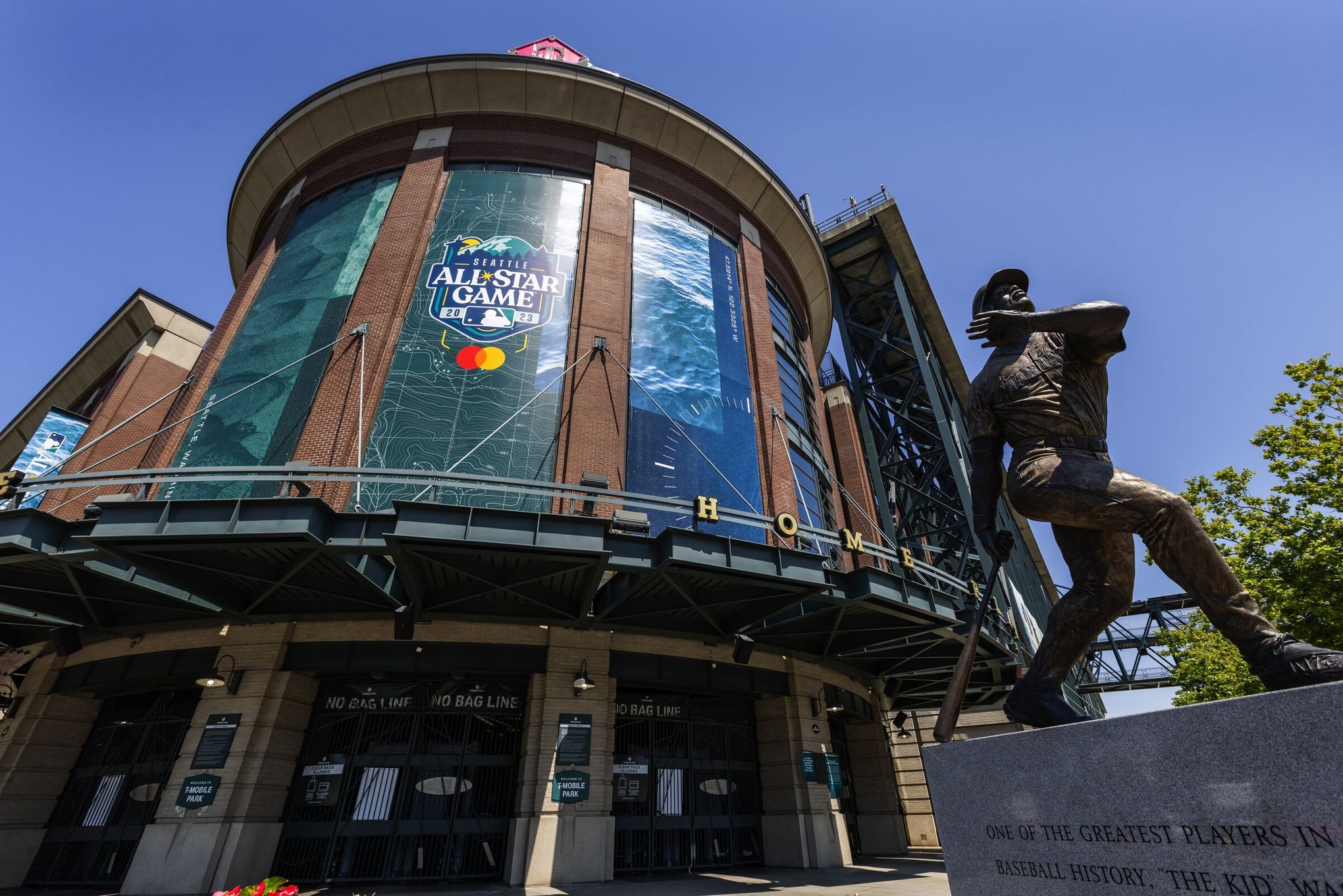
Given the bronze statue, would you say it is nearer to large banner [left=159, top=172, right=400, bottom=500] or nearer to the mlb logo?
the mlb logo

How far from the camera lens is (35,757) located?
49.4 feet

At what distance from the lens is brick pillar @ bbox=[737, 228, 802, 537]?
20.0 meters

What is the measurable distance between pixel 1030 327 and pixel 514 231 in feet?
61.2

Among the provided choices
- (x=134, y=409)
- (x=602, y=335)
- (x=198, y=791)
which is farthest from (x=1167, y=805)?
(x=134, y=409)

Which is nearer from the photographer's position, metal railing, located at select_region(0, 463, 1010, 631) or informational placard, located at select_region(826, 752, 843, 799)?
metal railing, located at select_region(0, 463, 1010, 631)

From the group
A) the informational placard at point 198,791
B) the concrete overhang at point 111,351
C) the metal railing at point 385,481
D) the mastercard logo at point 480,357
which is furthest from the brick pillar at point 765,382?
the concrete overhang at point 111,351

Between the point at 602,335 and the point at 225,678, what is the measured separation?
1261cm

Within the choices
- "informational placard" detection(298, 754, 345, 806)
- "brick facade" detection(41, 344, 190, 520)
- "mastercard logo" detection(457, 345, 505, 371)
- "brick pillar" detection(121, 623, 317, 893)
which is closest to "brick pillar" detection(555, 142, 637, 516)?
"mastercard logo" detection(457, 345, 505, 371)

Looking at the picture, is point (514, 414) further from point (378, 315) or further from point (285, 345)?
point (285, 345)

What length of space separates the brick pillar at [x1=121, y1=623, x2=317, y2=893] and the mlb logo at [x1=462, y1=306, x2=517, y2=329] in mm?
9478

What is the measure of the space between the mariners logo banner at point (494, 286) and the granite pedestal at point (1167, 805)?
1706 centimetres

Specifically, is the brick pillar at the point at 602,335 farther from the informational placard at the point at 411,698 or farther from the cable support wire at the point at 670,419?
the informational placard at the point at 411,698

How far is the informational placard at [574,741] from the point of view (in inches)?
515

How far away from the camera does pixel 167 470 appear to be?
11.4 m
